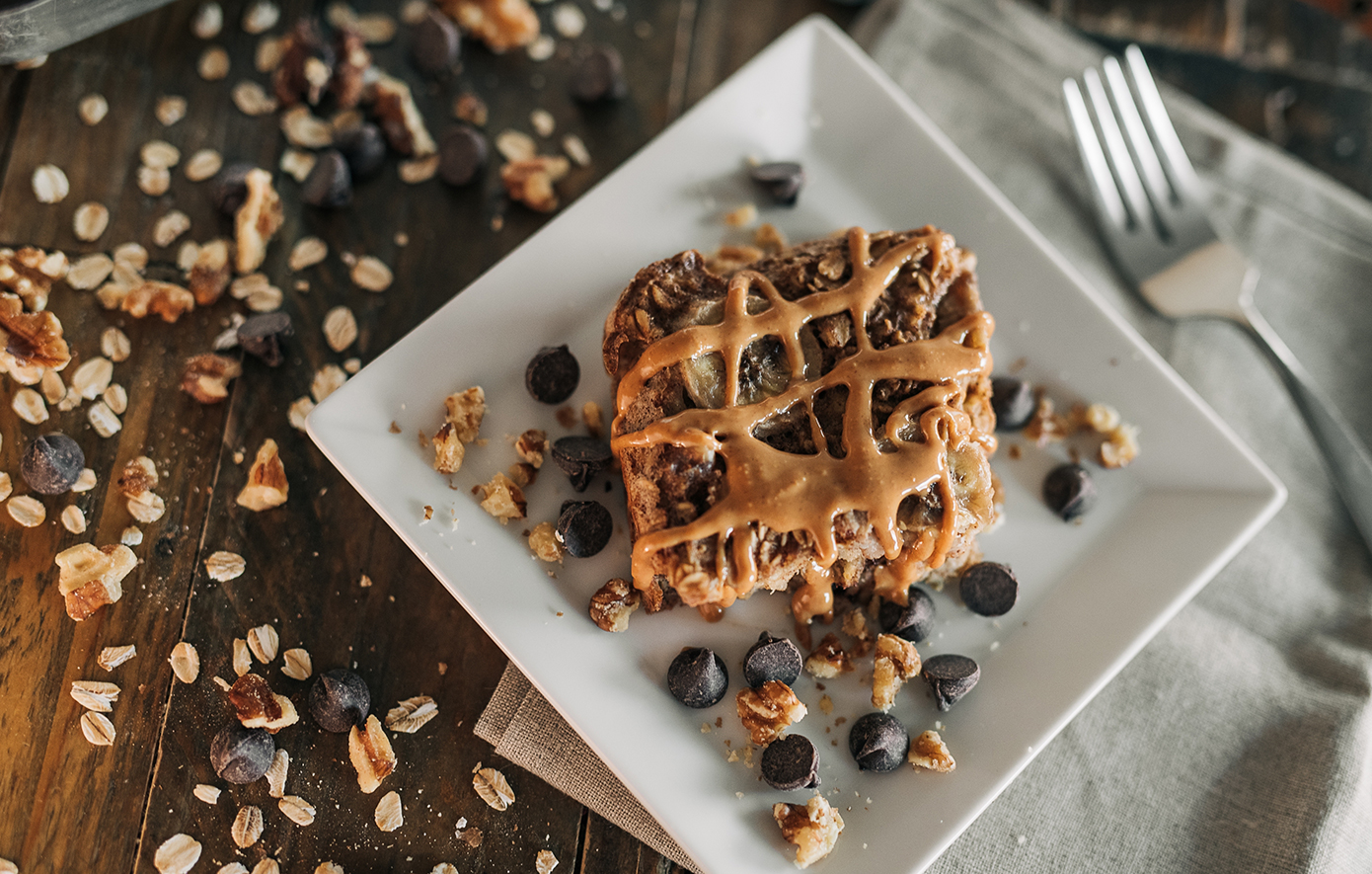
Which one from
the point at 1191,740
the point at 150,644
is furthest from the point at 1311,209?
the point at 150,644

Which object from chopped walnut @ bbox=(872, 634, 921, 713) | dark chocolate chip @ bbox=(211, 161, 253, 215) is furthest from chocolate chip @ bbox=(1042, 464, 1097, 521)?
dark chocolate chip @ bbox=(211, 161, 253, 215)

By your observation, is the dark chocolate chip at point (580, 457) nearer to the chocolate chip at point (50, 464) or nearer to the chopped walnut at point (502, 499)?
the chopped walnut at point (502, 499)

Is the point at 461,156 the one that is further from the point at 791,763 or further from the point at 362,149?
the point at 791,763

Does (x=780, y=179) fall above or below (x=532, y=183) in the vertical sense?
above

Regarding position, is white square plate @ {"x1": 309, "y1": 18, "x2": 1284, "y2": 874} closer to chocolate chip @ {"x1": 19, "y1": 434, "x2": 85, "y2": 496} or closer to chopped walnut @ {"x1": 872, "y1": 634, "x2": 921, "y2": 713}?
chopped walnut @ {"x1": 872, "y1": 634, "x2": 921, "y2": 713}

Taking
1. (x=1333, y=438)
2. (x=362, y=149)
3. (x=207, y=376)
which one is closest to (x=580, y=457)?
(x=207, y=376)

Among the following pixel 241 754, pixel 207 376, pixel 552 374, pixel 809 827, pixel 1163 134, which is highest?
pixel 1163 134
